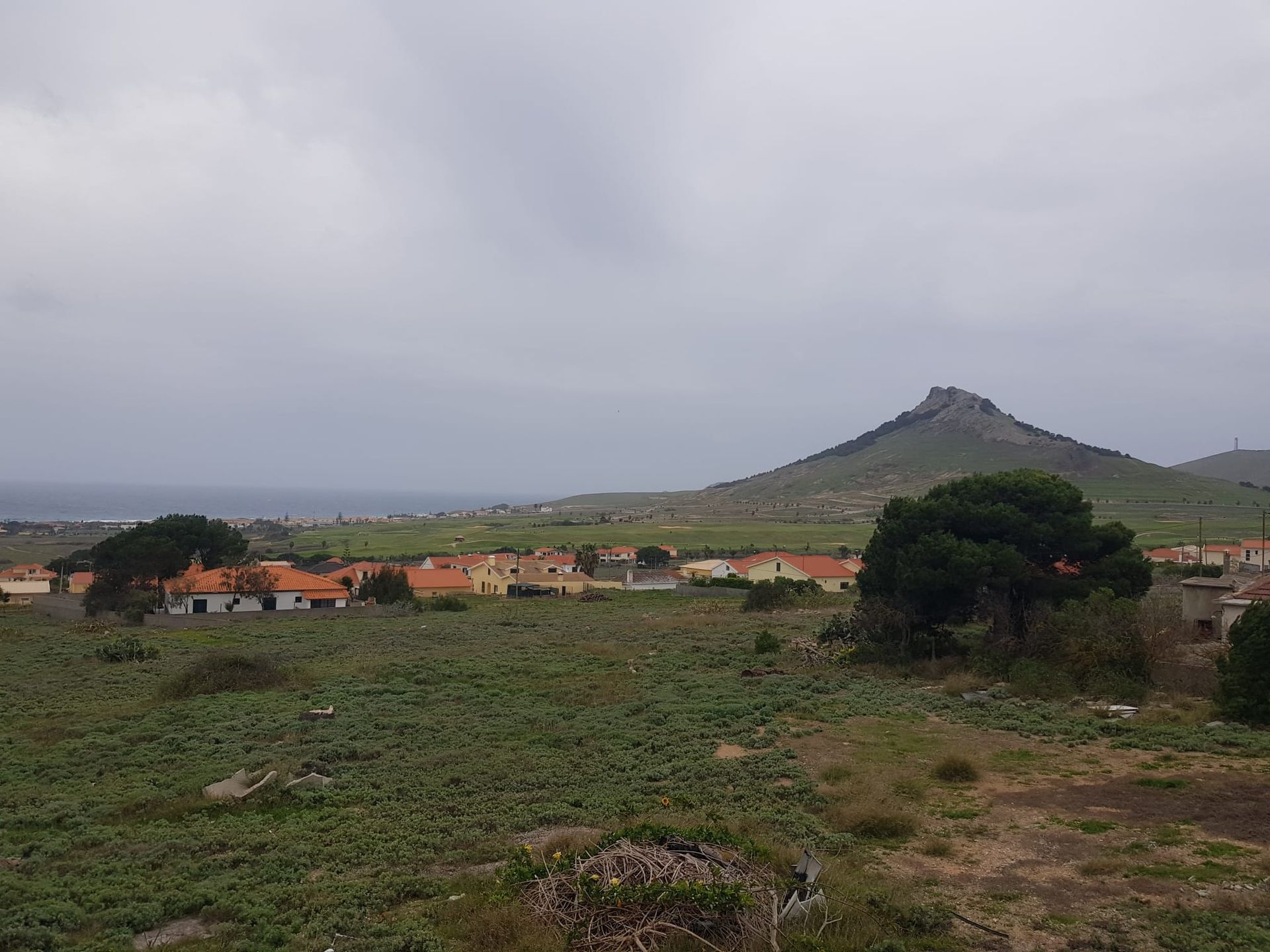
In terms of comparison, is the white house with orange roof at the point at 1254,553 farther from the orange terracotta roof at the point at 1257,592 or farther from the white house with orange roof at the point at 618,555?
the white house with orange roof at the point at 618,555

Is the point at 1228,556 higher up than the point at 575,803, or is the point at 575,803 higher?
the point at 1228,556

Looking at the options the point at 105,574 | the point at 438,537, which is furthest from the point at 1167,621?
the point at 438,537

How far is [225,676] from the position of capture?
21625 mm

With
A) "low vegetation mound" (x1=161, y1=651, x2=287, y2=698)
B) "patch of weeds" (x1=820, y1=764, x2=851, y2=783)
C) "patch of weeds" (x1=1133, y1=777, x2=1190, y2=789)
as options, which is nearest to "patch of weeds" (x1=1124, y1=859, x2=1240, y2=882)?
"patch of weeds" (x1=1133, y1=777, x2=1190, y2=789)

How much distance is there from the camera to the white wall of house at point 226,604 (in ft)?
144

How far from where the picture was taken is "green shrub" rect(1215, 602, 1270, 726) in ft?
48.7

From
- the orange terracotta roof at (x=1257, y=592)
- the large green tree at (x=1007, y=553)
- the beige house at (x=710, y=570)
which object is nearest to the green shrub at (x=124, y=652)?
the large green tree at (x=1007, y=553)

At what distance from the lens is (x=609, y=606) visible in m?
48.4

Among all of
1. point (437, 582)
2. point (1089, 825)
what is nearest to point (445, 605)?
point (437, 582)

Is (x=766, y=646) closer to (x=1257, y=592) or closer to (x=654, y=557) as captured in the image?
(x=1257, y=592)

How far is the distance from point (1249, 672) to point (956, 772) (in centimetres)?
744

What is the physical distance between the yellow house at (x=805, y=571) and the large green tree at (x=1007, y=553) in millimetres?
35714

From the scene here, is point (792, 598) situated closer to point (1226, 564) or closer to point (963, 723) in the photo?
point (1226, 564)

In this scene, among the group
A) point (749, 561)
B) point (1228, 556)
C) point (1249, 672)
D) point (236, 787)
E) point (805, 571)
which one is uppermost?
point (1249, 672)
